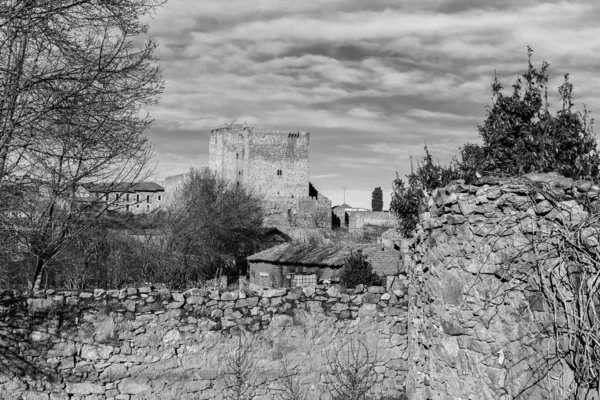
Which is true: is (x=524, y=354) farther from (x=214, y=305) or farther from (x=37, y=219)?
(x=37, y=219)

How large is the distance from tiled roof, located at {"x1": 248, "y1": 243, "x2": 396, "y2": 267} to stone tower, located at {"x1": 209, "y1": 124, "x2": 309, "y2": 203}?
125ft

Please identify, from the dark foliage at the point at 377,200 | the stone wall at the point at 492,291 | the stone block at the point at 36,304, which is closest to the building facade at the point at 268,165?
the dark foliage at the point at 377,200

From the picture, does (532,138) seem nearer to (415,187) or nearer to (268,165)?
(415,187)

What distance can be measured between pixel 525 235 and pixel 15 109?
204 inches

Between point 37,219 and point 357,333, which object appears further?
point 37,219

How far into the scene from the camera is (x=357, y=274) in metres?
16.8

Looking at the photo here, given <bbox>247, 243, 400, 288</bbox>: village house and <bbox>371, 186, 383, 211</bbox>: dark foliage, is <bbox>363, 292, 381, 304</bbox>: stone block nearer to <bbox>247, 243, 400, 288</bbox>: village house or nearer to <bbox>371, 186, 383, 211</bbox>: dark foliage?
<bbox>247, 243, 400, 288</bbox>: village house

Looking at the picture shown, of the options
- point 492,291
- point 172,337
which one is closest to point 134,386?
point 172,337

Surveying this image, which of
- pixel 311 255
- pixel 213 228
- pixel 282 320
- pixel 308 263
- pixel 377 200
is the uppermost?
pixel 377 200

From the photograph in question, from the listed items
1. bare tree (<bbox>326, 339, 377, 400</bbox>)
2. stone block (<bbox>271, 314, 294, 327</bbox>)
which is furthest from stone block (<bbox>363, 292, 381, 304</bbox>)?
stone block (<bbox>271, 314, 294, 327</bbox>)

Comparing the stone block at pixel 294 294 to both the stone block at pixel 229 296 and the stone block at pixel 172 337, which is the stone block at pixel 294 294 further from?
the stone block at pixel 172 337

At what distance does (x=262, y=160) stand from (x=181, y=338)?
57.1 metres

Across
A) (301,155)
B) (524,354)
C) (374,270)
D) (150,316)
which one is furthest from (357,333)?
(301,155)

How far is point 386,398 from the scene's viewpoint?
774 cm
